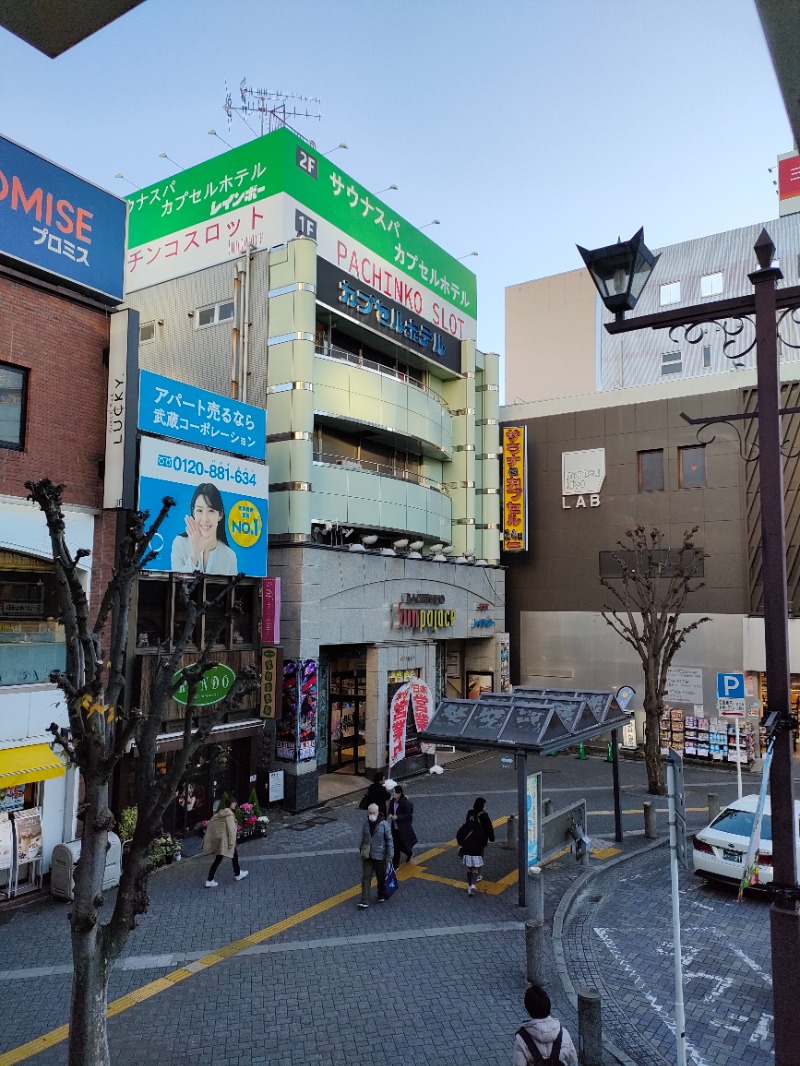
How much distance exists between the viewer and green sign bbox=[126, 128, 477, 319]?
24000mm

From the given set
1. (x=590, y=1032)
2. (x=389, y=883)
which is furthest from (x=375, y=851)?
(x=590, y=1032)

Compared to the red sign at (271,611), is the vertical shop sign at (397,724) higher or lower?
lower

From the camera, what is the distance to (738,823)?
47.6 ft

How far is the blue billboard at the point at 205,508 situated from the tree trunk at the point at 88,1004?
9849 mm

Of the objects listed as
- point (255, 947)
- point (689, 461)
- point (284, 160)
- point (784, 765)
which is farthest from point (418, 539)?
point (784, 765)

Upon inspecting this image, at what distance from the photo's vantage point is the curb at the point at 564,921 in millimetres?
8992

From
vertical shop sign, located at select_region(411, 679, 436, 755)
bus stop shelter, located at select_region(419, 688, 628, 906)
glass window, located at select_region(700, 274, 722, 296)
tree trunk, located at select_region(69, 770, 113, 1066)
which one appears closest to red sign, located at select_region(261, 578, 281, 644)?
bus stop shelter, located at select_region(419, 688, 628, 906)

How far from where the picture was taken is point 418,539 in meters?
28.9

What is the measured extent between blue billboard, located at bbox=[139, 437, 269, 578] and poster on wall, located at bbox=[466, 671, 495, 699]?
511 inches

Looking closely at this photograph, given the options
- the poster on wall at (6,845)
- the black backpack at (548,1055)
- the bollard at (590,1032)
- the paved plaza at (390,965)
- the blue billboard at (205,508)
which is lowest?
the paved plaza at (390,965)

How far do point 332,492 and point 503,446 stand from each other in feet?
38.1

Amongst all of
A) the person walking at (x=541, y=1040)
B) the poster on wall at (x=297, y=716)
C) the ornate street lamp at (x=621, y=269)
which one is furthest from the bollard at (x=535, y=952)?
the poster on wall at (x=297, y=716)

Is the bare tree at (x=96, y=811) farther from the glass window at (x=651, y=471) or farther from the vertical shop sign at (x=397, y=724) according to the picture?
the glass window at (x=651, y=471)

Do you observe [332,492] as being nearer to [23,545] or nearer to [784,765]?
[23,545]
